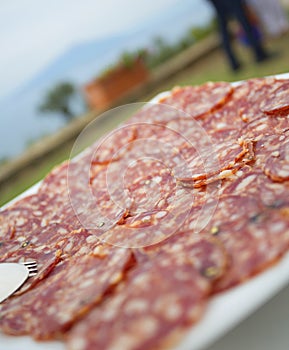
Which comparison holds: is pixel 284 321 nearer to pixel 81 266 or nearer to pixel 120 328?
pixel 120 328

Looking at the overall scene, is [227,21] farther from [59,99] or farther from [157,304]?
[157,304]

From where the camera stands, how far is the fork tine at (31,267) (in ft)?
5.18

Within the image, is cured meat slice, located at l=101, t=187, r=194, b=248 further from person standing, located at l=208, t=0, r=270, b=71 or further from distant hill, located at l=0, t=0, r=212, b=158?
distant hill, located at l=0, t=0, r=212, b=158

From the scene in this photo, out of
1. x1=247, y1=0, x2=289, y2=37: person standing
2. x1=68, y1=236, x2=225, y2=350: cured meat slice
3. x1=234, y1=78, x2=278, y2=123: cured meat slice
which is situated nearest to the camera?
x1=68, y1=236, x2=225, y2=350: cured meat slice

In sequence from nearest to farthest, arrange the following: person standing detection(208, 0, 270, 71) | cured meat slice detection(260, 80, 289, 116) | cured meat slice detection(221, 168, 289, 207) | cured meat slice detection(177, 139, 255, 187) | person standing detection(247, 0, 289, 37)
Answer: cured meat slice detection(221, 168, 289, 207) < cured meat slice detection(177, 139, 255, 187) < cured meat slice detection(260, 80, 289, 116) < person standing detection(208, 0, 270, 71) < person standing detection(247, 0, 289, 37)

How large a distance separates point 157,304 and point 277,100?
1139 millimetres

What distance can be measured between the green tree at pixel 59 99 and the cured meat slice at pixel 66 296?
206 inches

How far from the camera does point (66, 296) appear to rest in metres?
1.30

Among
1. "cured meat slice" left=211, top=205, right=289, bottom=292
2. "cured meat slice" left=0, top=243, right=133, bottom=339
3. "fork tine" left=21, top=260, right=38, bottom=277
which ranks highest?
"cured meat slice" left=0, top=243, right=133, bottom=339

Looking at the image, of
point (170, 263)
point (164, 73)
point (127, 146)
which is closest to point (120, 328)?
point (170, 263)

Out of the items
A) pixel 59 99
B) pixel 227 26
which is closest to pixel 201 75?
pixel 227 26

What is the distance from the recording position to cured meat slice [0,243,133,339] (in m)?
1.20

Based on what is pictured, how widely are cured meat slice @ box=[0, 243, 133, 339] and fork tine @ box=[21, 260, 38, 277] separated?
0.09m

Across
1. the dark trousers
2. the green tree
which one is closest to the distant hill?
the green tree
